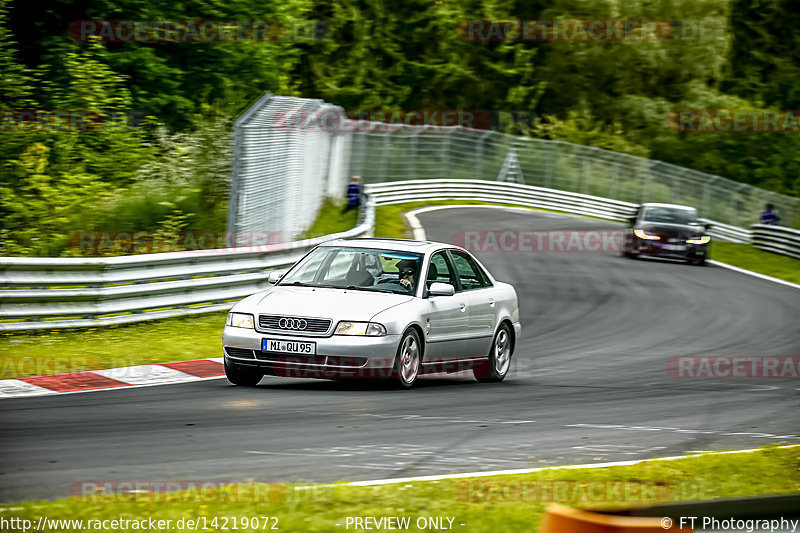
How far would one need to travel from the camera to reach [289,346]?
10523mm

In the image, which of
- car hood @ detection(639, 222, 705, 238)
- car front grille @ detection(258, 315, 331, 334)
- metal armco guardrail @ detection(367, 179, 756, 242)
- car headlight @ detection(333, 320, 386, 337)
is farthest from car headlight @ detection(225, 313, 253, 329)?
metal armco guardrail @ detection(367, 179, 756, 242)

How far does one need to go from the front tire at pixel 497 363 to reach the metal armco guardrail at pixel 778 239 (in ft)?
75.2

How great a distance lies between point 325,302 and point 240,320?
80cm

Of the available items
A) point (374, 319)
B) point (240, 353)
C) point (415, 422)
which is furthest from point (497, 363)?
point (415, 422)

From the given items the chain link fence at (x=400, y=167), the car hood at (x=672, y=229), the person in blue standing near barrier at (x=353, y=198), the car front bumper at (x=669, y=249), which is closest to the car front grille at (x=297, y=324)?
the chain link fence at (x=400, y=167)

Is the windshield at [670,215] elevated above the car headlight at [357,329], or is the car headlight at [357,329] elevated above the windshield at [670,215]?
the car headlight at [357,329]

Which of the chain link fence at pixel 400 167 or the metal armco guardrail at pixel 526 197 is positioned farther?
the metal armco guardrail at pixel 526 197

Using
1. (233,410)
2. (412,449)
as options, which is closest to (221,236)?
(233,410)

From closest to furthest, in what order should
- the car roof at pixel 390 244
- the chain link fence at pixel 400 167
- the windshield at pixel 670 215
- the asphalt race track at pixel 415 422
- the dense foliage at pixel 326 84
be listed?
the asphalt race track at pixel 415 422 → the car roof at pixel 390 244 → the chain link fence at pixel 400 167 → the dense foliage at pixel 326 84 → the windshield at pixel 670 215

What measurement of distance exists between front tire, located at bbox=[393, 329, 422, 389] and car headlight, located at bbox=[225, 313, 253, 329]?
137cm

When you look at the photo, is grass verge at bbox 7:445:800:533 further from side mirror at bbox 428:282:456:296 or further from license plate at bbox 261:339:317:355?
side mirror at bbox 428:282:456:296

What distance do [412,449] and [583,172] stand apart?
129ft

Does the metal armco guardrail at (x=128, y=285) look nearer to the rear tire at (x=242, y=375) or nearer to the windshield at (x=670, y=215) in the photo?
the rear tire at (x=242, y=375)

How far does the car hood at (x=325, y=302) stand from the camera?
10.6 metres
